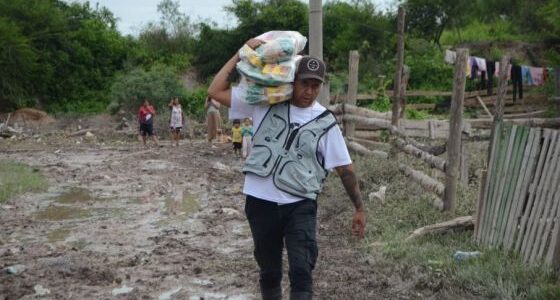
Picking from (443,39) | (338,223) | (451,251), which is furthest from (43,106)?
(451,251)

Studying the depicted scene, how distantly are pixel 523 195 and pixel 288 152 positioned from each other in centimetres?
236

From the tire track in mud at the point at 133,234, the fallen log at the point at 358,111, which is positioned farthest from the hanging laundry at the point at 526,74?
the tire track in mud at the point at 133,234

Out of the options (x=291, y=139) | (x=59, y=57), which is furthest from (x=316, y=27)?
(x=59, y=57)

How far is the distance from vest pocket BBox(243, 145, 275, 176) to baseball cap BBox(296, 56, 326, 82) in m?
0.47

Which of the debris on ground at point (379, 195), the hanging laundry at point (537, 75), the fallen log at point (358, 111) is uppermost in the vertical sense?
the hanging laundry at point (537, 75)

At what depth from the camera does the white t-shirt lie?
3.75 m

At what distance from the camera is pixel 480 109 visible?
22.8 m

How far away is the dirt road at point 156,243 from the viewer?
16.6 ft

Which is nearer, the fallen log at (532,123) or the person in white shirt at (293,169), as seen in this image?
the person in white shirt at (293,169)

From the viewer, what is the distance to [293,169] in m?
3.72

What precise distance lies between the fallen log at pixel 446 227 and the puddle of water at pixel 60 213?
467cm

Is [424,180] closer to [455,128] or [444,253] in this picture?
[455,128]

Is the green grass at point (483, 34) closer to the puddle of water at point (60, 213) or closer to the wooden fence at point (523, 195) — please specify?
the puddle of water at point (60, 213)

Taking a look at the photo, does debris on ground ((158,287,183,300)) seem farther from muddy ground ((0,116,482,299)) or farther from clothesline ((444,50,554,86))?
clothesline ((444,50,554,86))
